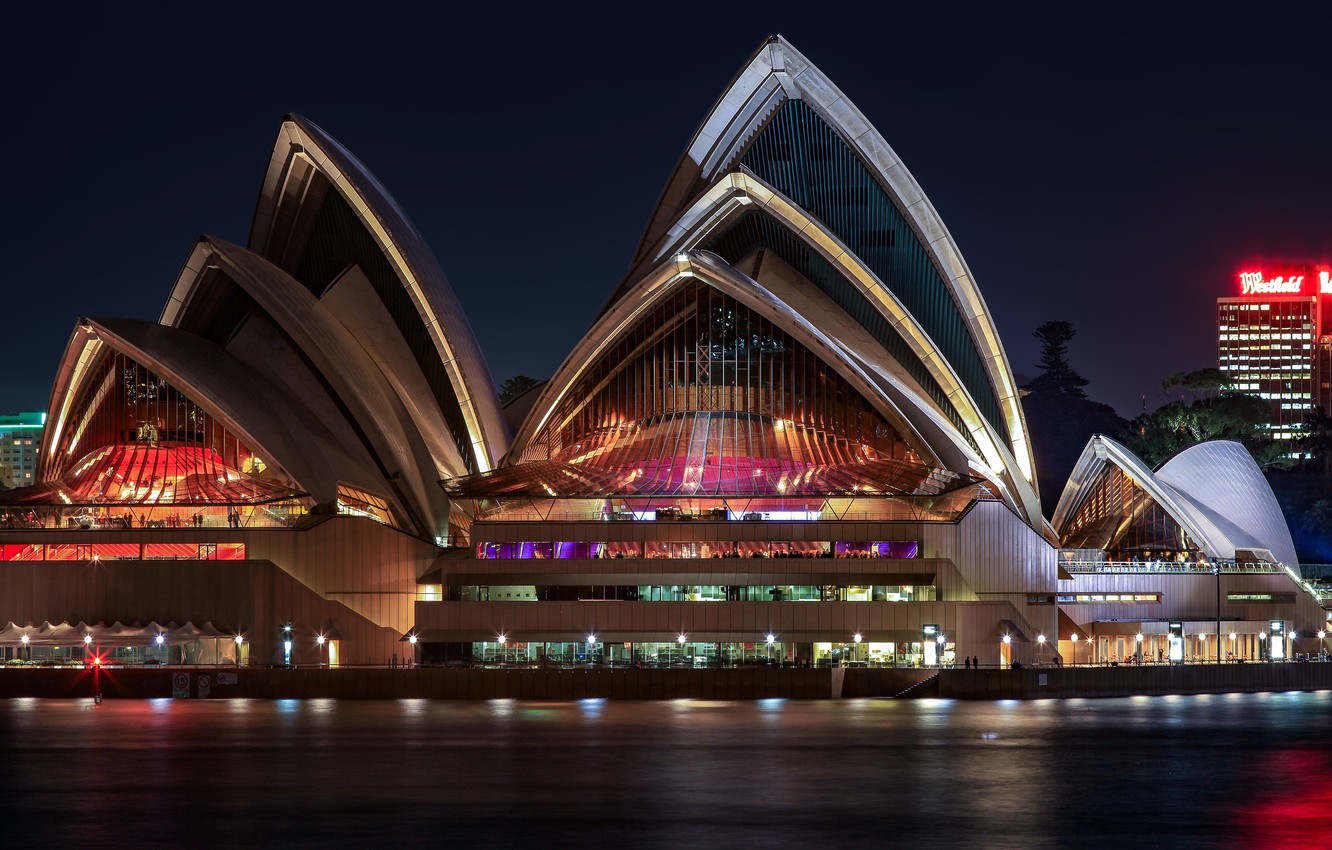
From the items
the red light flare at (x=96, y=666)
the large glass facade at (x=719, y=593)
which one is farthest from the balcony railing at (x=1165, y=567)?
the red light flare at (x=96, y=666)

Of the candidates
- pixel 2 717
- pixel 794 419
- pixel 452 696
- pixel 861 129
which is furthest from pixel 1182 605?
pixel 2 717

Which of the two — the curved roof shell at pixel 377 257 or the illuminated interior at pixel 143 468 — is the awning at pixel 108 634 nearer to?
the illuminated interior at pixel 143 468

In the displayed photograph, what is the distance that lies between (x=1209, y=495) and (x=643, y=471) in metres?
27.4

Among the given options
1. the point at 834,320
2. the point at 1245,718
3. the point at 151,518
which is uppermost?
the point at 834,320

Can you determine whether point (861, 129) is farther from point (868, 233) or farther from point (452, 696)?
point (452, 696)

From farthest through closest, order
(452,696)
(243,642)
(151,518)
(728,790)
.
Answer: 1. (151,518)
2. (243,642)
3. (452,696)
4. (728,790)

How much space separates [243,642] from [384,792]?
37124mm

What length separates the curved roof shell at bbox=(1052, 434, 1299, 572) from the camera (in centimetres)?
8606

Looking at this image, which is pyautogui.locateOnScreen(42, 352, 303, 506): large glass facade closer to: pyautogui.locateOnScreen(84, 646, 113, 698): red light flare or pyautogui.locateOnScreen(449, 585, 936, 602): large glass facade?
pyautogui.locateOnScreen(84, 646, 113, 698): red light flare

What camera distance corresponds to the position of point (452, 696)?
220ft

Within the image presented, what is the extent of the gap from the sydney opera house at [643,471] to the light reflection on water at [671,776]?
14.4 metres

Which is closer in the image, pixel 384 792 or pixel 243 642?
pixel 384 792

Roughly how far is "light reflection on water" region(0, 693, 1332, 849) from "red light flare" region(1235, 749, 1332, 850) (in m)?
0.08

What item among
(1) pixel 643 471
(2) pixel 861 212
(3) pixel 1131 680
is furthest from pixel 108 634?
(3) pixel 1131 680
